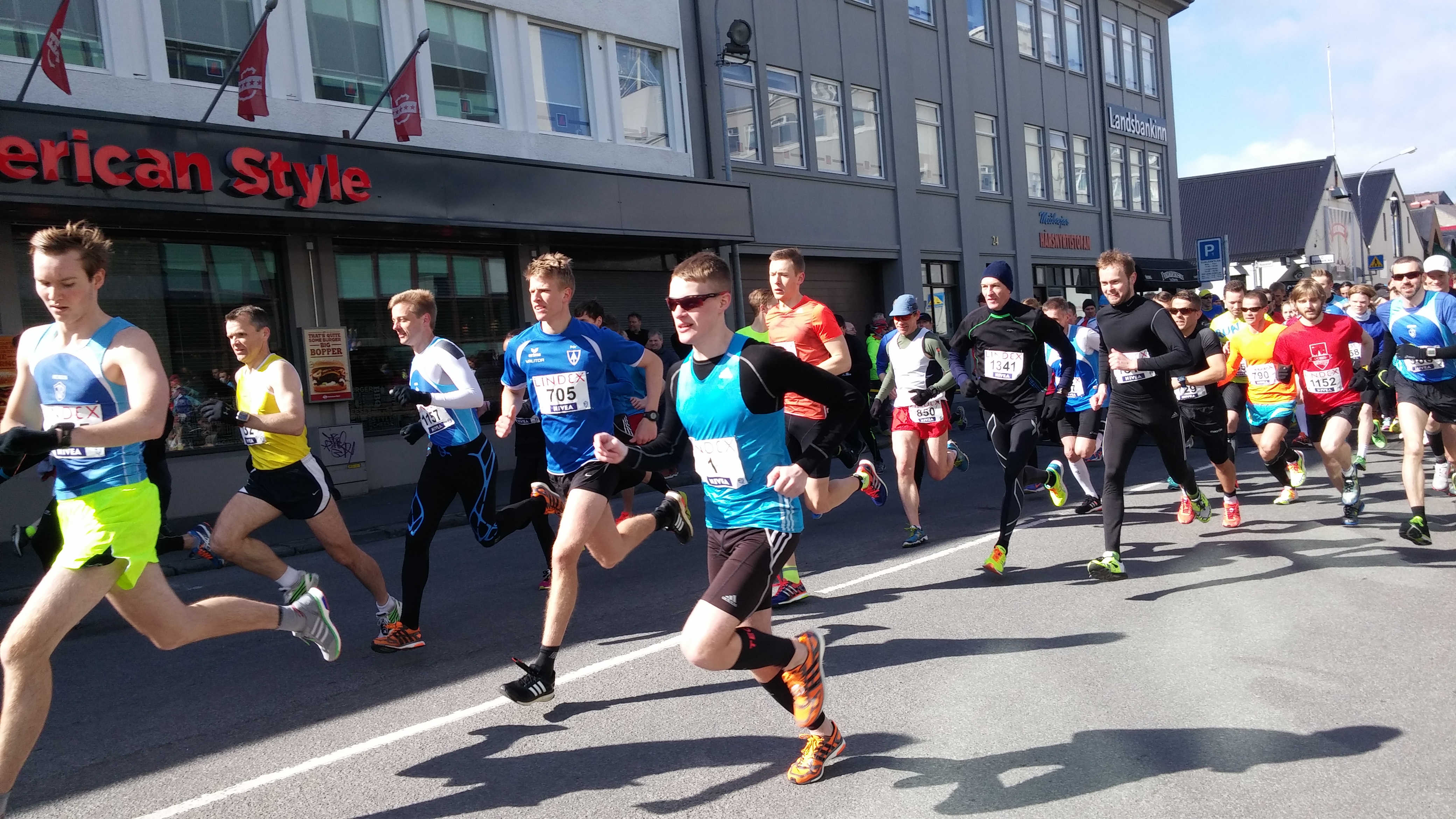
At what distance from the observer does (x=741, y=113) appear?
20.6 metres

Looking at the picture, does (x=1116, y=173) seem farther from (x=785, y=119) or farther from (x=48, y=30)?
(x=48, y=30)

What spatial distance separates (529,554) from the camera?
923 cm

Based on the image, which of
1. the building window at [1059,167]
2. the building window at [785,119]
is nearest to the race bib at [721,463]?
the building window at [785,119]

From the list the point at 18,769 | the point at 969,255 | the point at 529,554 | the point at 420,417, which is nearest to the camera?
the point at 18,769

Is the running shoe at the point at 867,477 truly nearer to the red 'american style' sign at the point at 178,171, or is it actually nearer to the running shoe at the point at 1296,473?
the running shoe at the point at 1296,473

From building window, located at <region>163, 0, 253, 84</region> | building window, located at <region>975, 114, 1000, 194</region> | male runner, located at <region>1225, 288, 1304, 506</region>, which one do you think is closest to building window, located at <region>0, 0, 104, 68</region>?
building window, located at <region>163, 0, 253, 84</region>

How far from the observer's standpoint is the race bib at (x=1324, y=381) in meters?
8.65

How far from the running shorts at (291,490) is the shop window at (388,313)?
8.69m

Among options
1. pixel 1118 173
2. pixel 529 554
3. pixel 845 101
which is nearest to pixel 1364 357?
pixel 529 554

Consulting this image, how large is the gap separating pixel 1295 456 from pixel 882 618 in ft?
18.9

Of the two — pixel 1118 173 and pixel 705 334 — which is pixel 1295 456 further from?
pixel 1118 173

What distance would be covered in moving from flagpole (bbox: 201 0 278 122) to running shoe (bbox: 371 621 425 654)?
27.7ft

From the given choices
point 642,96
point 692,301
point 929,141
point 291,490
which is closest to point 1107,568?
point 692,301

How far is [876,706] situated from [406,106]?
39.2ft
